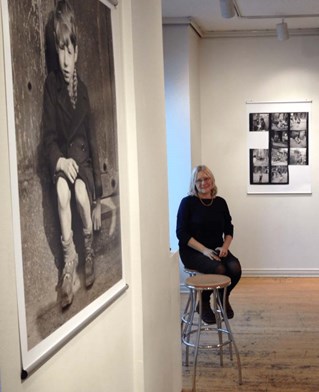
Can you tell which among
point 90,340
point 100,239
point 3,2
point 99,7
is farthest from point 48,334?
point 99,7

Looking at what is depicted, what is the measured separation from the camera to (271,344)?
3963mm

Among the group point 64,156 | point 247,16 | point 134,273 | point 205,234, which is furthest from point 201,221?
point 64,156

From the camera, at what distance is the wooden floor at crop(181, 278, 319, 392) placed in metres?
3.34

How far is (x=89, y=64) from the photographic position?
1.73 meters

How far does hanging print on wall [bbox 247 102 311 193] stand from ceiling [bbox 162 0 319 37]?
79 centimetres

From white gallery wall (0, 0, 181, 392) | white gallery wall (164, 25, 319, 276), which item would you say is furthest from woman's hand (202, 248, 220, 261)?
white gallery wall (164, 25, 319, 276)

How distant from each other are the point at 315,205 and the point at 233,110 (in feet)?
4.48

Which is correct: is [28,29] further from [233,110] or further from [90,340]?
[233,110]

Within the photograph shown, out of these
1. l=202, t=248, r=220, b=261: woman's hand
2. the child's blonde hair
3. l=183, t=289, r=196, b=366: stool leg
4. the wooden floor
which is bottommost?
the wooden floor


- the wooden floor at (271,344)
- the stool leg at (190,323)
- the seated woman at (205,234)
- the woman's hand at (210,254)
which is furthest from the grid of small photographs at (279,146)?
the stool leg at (190,323)

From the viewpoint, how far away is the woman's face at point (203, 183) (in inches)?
162

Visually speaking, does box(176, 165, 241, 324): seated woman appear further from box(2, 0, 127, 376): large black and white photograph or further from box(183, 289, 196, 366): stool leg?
box(2, 0, 127, 376): large black and white photograph

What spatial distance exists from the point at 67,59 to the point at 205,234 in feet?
8.81

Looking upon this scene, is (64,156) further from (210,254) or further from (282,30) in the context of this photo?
(282,30)
